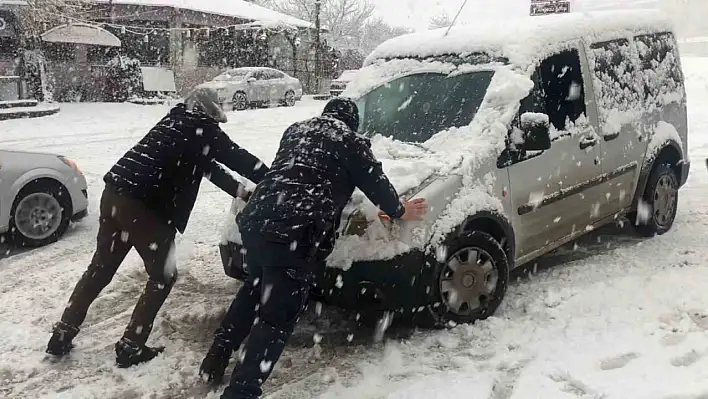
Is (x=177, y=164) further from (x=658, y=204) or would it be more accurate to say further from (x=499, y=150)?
(x=658, y=204)

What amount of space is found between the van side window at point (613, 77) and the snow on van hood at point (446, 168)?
1.11m

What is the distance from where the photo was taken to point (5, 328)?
4.89 metres

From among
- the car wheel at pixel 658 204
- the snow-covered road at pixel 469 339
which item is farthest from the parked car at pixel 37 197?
the car wheel at pixel 658 204

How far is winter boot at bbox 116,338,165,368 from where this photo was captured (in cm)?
427

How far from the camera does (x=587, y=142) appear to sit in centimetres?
553

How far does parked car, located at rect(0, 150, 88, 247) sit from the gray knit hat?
10.7 feet

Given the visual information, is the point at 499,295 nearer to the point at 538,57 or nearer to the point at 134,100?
the point at 538,57

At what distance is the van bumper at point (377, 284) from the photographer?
13.7ft

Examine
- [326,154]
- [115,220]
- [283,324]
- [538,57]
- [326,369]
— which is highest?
[538,57]

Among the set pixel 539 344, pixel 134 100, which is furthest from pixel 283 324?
pixel 134 100

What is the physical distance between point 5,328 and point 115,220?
1.51 m

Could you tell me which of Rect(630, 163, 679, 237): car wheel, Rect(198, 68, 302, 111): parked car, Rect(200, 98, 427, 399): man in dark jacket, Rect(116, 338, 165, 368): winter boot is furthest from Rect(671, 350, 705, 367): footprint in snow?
Rect(198, 68, 302, 111): parked car

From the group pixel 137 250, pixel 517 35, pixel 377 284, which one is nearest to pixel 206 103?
pixel 137 250

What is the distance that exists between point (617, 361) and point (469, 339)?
0.92 m
